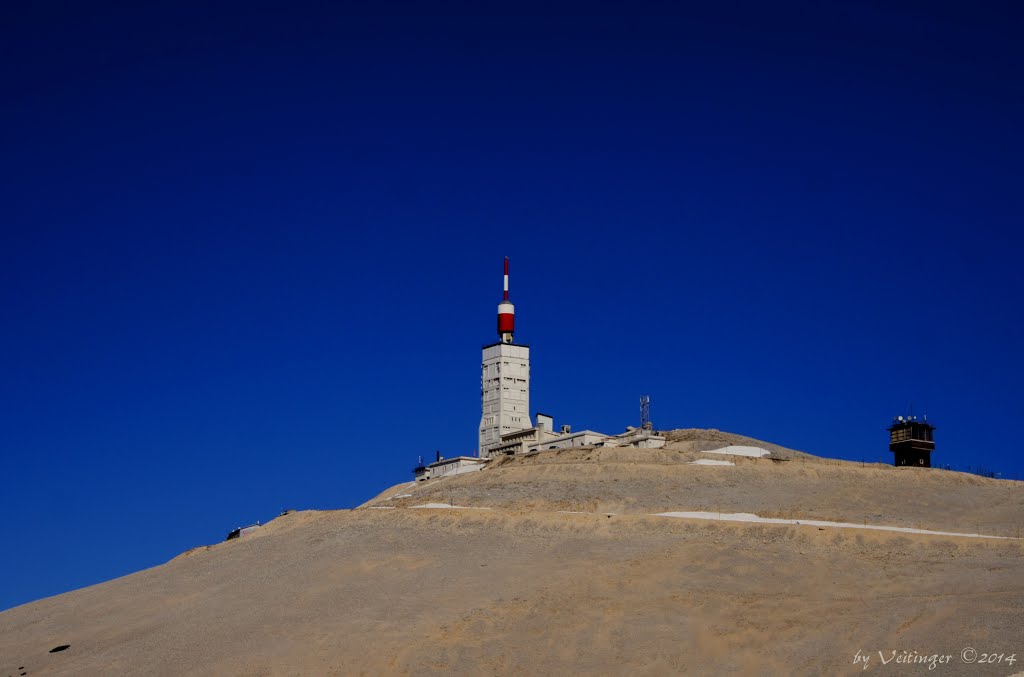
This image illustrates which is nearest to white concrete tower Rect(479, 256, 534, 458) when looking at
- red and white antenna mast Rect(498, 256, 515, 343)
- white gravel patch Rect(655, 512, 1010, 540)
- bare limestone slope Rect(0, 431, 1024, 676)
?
red and white antenna mast Rect(498, 256, 515, 343)

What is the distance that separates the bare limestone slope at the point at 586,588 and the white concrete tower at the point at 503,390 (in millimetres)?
32530

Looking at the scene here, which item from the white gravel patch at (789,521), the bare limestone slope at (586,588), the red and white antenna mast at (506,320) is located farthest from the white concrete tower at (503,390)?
the white gravel patch at (789,521)

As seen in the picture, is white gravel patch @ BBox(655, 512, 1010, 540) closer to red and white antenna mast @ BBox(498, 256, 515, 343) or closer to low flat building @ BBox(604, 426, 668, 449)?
low flat building @ BBox(604, 426, 668, 449)

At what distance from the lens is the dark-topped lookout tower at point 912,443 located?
90.8m

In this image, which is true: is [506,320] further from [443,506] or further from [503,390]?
[443,506]

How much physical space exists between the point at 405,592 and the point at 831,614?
67.9 ft

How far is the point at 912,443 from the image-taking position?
90.8 metres

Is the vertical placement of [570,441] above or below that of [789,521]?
above

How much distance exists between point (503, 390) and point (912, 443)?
3954 cm

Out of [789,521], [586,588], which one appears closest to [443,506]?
[789,521]

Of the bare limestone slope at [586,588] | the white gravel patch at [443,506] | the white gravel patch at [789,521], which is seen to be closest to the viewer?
the bare limestone slope at [586,588]

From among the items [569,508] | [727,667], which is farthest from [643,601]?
[569,508]

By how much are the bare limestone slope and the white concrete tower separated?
32530mm

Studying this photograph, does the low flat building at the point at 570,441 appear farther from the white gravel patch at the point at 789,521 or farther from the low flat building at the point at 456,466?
the white gravel patch at the point at 789,521
